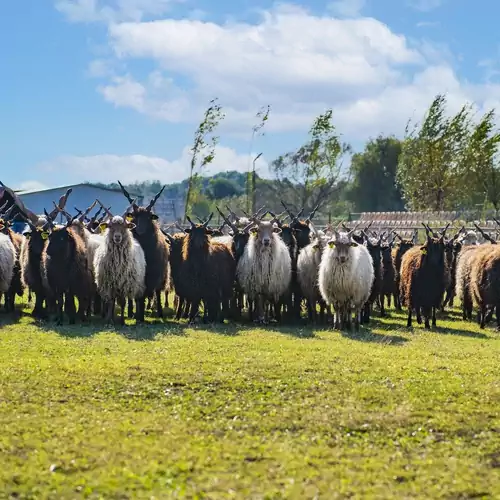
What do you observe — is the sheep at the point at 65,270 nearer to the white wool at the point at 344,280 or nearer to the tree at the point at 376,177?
the white wool at the point at 344,280

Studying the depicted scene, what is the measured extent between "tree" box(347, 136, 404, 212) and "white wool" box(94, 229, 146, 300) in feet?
163

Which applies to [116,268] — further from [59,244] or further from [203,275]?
[203,275]

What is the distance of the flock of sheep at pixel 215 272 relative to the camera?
14797 mm

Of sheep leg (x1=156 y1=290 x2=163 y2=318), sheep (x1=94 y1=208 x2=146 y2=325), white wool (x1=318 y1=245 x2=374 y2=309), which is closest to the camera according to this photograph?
sheep (x1=94 y1=208 x2=146 y2=325)

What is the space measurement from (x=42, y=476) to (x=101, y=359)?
4248 millimetres

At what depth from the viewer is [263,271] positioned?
617 inches

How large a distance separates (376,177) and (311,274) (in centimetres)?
4921

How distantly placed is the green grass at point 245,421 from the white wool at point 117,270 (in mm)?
2867

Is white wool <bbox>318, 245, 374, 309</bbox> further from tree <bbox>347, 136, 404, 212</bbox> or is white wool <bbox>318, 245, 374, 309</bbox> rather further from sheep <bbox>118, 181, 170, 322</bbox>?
tree <bbox>347, 136, 404, 212</bbox>

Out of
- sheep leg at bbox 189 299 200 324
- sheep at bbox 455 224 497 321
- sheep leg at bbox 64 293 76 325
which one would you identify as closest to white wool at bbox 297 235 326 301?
sheep leg at bbox 189 299 200 324

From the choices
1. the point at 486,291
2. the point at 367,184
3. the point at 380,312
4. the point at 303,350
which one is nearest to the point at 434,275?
the point at 486,291

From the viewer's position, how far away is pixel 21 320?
15.0 m

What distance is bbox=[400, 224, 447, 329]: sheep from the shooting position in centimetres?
1573

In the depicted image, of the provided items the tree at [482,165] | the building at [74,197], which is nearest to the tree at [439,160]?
the tree at [482,165]
